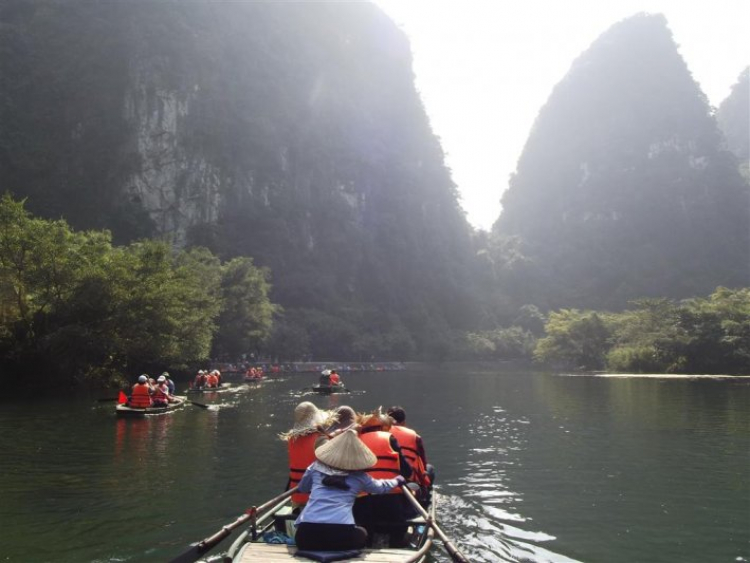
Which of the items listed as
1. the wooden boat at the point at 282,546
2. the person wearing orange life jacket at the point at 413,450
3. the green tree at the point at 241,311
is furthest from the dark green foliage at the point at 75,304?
the person wearing orange life jacket at the point at 413,450

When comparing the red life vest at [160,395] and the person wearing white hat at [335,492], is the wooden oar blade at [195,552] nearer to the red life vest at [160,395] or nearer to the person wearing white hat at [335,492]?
the person wearing white hat at [335,492]

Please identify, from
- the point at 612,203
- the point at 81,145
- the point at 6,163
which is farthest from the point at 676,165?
the point at 6,163

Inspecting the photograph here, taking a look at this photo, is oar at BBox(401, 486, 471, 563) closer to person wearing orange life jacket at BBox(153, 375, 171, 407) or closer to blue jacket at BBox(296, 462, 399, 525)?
blue jacket at BBox(296, 462, 399, 525)

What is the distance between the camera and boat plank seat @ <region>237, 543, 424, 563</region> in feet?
17.0

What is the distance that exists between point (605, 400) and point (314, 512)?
77.4ft

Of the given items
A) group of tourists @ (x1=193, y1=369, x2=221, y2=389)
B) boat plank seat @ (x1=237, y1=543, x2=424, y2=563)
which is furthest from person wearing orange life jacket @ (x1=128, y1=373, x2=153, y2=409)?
boat plank seat @ (x1=237, y1=543, x2=424, y2=563)

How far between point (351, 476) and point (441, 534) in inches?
42.5

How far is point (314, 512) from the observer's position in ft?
17.3

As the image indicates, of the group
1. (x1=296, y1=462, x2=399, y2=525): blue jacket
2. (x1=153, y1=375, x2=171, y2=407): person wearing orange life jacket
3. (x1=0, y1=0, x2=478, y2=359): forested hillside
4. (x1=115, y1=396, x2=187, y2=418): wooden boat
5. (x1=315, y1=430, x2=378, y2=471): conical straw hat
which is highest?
(x1=0, y1=0, x2=478, y2=359): forested hillside

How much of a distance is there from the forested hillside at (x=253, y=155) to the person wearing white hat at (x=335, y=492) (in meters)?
59.7

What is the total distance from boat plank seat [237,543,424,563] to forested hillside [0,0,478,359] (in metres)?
59.5

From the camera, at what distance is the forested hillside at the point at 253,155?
7344cm

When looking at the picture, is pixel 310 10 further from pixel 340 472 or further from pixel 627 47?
pixel 340 472

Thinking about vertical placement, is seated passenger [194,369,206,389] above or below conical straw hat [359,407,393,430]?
below
